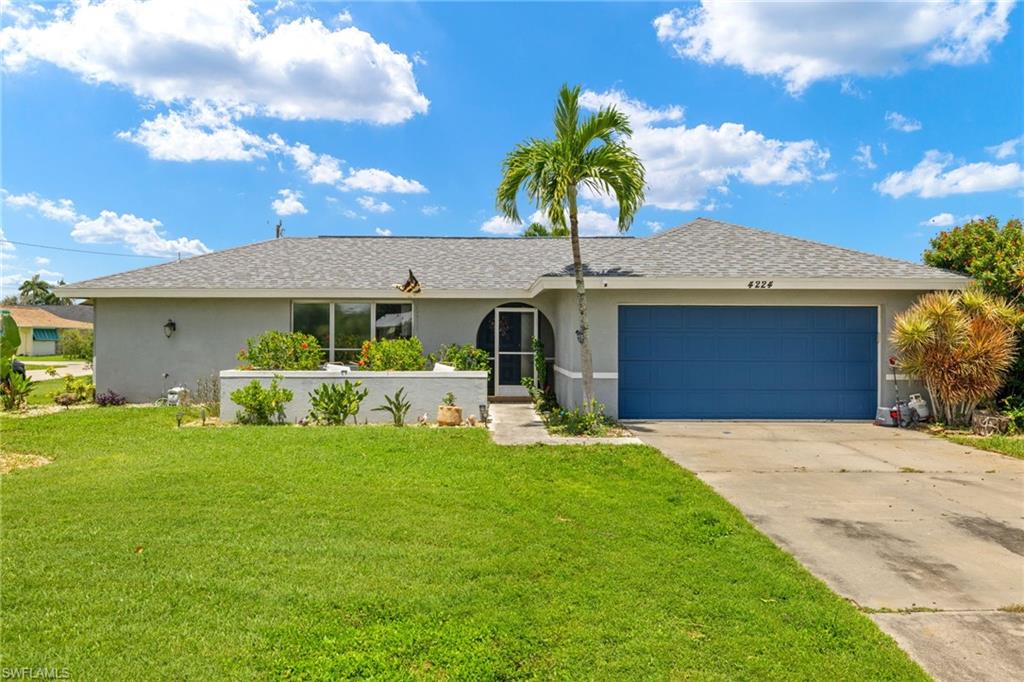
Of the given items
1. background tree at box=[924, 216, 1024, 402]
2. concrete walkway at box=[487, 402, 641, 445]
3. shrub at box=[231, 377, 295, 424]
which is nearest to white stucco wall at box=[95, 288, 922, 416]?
concrete walkway at box=[487, 402, 641, 445]

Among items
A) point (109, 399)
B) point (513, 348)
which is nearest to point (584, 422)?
point (513, 348)

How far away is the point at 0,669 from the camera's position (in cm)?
288

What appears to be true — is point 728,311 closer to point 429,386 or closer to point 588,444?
point 588,444

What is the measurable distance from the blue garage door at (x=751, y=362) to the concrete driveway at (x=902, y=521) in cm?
138

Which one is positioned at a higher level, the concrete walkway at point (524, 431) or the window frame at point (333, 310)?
the window frame at point (333, 310)

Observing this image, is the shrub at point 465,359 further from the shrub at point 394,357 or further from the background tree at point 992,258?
the background tree at point 992,258

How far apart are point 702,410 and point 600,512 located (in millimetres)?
6709

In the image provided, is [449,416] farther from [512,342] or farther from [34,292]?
[34,292]

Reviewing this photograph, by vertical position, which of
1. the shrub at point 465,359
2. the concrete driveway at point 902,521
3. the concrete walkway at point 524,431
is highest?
the shrub at point 465,359

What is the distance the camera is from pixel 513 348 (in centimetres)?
1456

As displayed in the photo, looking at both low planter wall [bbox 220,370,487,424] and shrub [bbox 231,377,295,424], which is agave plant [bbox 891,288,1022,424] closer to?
low planter wall [bbox 220,370,487,424]

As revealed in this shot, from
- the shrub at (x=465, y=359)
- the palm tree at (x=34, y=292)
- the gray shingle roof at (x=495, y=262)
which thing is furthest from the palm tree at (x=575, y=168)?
the palm tree at (x=34, y=292)

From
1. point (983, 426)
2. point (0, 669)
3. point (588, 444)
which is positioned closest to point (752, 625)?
point (0, 669)

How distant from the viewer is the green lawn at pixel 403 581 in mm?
3004
